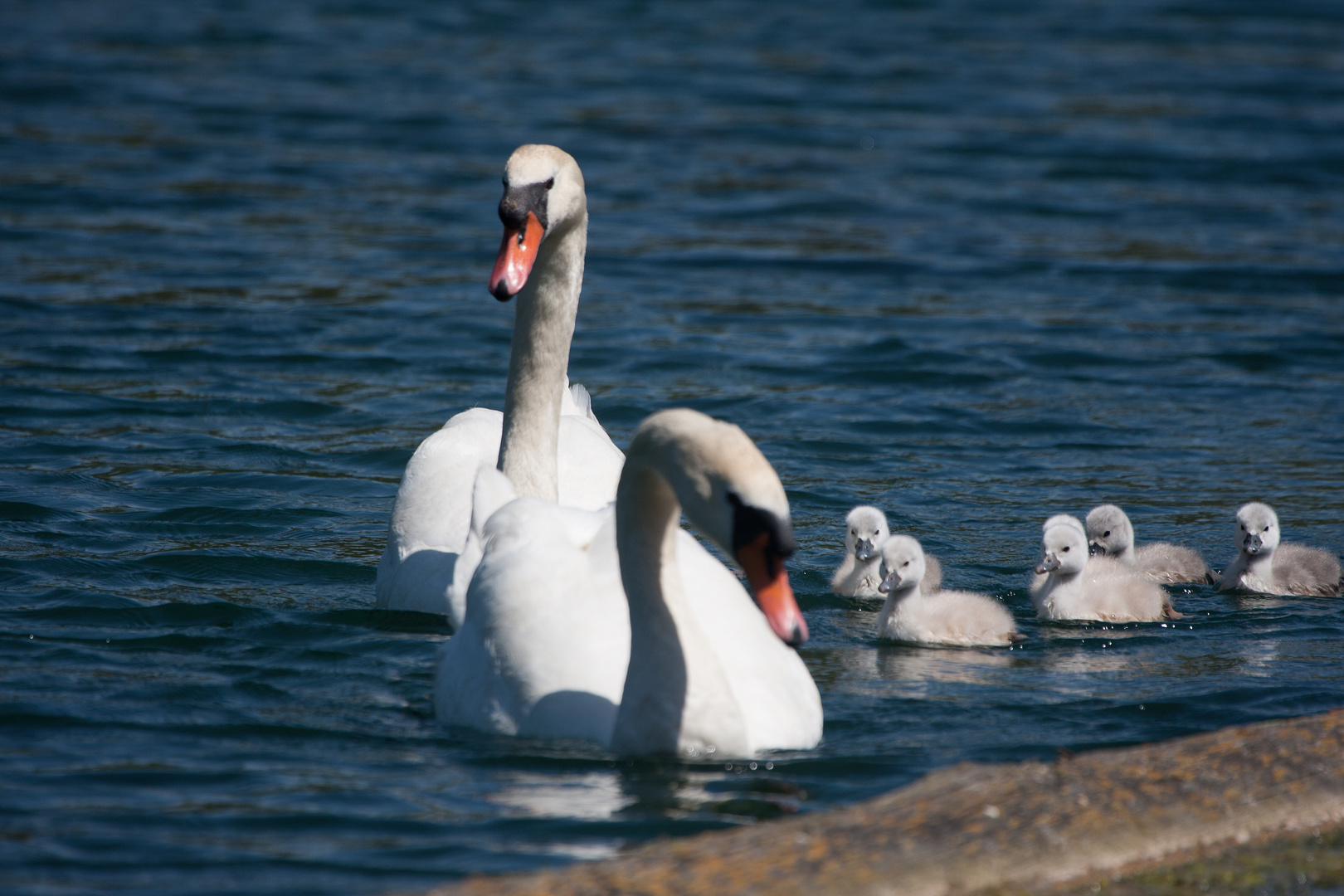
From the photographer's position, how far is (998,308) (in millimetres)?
14266

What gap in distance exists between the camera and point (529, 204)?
6898mm

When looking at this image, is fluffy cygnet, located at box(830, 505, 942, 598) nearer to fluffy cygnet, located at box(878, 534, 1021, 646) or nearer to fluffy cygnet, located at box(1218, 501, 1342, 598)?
fluffy cygnet, located at box(878, 534, 1021, 646)

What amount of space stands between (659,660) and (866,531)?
2592 millimetres

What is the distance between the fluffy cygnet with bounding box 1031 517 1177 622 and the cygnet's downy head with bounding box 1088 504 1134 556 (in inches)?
17.2

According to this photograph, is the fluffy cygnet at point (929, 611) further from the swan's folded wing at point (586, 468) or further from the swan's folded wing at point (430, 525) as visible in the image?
the swan's folded wing at point (430, 525)

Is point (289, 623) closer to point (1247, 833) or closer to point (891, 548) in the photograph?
point (891, 548)

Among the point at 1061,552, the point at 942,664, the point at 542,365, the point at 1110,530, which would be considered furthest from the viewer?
the point at 1110,530

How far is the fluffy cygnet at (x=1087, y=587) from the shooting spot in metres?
7.65

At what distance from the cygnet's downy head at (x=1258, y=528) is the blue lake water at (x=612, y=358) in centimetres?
29

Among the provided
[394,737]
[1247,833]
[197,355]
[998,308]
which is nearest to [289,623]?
[394,737]

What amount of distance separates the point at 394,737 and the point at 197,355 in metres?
7.08

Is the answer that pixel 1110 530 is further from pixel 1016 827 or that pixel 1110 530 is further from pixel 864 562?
pixel 1016 827

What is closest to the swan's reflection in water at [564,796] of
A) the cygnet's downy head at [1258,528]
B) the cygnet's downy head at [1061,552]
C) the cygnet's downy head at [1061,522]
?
the cygnet's downy head at [1061,552]

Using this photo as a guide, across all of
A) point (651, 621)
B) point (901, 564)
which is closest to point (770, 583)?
point (651, 621)
